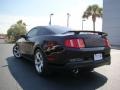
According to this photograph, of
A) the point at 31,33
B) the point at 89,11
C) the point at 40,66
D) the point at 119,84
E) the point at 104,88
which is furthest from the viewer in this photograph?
the point at 89,11

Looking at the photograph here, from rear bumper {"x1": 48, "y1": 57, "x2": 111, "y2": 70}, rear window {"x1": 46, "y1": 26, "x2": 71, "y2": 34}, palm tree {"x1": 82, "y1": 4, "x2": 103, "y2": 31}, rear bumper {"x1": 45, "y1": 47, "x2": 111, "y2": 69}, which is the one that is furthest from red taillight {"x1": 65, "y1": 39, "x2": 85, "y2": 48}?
palm tree {"x1": 82, "y1": 4, "x2": 103, "y2": 31}

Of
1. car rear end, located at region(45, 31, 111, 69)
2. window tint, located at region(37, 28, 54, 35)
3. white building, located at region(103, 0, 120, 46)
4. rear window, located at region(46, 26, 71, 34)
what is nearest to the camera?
car rear end, located at region(45, 31, 111, 69)

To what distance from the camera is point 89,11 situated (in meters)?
43.2

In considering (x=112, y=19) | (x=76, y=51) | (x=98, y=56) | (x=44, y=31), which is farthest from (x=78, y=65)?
(x=112, y=19)

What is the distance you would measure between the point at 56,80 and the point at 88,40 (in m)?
1.26

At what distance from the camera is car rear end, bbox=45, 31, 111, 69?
17.5 feet

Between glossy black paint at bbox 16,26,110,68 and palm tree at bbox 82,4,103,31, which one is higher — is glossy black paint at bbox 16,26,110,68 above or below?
below

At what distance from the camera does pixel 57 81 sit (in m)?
5.73

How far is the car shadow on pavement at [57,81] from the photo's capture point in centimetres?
522

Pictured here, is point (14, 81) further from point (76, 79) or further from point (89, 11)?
point (89, 11)

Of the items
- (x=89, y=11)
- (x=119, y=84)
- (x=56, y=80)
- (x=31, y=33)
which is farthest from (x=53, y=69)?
(x=89, y=11)

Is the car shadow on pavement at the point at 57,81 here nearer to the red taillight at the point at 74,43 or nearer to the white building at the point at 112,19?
the red taillight at the point at 74,43

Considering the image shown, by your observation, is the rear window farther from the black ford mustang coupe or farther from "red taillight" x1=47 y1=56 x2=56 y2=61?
"red taillight" x1=47 y1=56 x2=56 y2=61

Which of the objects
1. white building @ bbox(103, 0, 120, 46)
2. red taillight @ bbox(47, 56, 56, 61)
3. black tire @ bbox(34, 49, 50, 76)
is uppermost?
white building @ bbox(103, 0, 120, 46)
